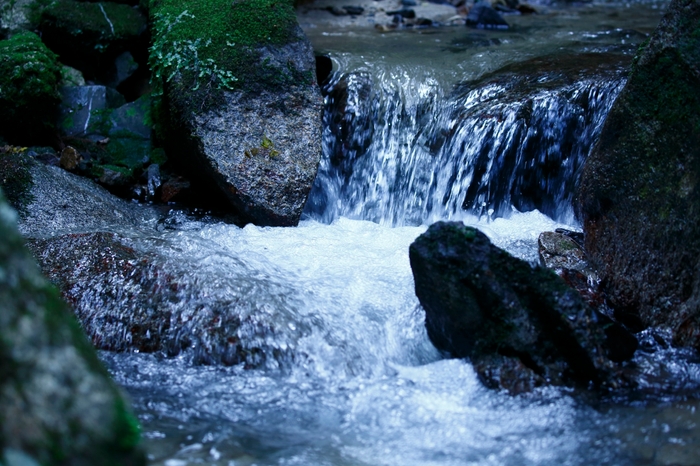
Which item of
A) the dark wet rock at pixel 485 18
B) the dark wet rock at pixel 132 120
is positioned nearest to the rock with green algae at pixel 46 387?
the dark wet rock at pixel 132 120

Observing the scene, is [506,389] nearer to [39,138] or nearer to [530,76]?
[530,76]

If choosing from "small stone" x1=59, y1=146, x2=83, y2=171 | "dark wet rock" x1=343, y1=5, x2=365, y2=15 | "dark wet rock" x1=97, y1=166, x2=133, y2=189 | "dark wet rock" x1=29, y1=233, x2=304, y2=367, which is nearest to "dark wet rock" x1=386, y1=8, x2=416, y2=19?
"dark wet rock" x1=343, y1=5, x2=365, y2=15

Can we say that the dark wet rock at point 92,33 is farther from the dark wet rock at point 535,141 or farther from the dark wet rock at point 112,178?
the dark wet rock at point 535,141

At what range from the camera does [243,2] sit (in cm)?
616

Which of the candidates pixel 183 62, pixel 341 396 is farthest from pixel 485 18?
pixel 341 396

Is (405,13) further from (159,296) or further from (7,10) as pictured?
(159,296)

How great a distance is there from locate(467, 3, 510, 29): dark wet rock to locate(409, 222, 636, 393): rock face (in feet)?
22.1

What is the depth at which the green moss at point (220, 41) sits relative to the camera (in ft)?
18.5

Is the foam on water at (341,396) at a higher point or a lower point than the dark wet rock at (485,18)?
lower

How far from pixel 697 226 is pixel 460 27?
642 centimetres

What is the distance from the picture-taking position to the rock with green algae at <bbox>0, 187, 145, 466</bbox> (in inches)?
62.0

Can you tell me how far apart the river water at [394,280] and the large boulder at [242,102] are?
1.31ft

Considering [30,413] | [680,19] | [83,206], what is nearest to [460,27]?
[680,19]

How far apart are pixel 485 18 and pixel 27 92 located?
620 cm
